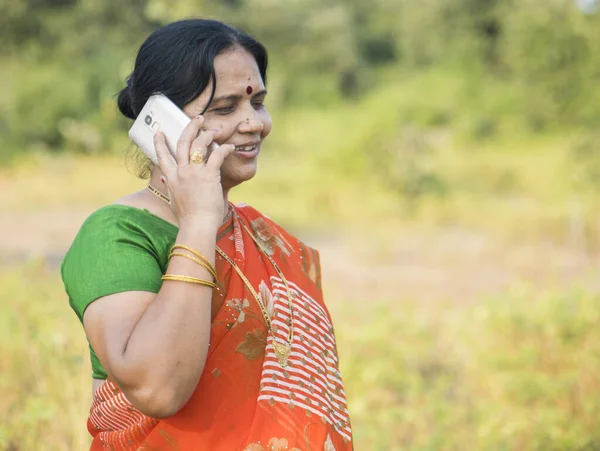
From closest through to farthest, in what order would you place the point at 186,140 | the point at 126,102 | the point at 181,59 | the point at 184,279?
the point at 184,279, the point at 186,140, the point at 181,59, the point at 126,102

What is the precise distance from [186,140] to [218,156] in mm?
62

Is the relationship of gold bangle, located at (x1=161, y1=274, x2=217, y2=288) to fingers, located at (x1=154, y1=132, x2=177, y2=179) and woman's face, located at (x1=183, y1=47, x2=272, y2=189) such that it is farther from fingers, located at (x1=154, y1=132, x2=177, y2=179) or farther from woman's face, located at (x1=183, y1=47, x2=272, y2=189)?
woman's face, located at (x1=183, y1=47, x2=272, y2=189)

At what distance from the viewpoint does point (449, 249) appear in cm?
826

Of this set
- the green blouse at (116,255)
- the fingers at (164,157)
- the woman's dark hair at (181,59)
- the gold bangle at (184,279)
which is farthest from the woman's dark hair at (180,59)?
the gold bangle at (184,279)

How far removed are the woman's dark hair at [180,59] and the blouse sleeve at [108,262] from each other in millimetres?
272

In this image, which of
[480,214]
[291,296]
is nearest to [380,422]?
[291,296]

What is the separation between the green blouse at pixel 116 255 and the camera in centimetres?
133

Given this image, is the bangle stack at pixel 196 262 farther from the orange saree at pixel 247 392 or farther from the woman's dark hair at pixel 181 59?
the woman's dark hair at pixel 181 59

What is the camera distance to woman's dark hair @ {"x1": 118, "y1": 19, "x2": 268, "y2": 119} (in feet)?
4.95

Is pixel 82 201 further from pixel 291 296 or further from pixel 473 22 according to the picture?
pixel 473 22

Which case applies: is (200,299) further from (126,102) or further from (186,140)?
(126,102)

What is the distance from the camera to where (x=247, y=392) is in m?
1.48

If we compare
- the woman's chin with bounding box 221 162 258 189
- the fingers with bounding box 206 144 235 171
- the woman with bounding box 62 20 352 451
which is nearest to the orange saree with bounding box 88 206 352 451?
the woman with bounding box 62 20 352 451

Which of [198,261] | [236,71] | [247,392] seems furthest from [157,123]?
[247,392]
